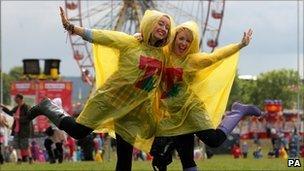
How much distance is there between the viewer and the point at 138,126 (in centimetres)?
931

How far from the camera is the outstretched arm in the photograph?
958cm

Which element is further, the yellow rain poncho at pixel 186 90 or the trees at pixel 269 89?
the trees at pixel 269 89

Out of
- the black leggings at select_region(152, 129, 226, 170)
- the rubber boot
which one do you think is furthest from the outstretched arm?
the rubber boot

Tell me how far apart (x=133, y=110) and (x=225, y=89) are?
181cm

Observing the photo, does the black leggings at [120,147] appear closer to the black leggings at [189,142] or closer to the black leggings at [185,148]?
the black leggings at [189,142]

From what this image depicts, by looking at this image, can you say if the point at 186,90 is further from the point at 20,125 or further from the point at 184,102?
the point at 20,125

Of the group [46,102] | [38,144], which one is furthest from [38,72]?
[46,102]

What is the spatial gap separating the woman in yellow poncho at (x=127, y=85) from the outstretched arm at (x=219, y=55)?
0.53 metres

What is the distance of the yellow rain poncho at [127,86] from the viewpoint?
9094mm

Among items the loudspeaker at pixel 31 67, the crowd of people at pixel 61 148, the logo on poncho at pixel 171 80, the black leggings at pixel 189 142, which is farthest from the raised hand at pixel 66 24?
the loudspeaker at pixel 31 67

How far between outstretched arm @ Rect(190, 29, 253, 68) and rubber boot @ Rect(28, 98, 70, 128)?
1.75 m

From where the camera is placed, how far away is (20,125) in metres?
18.8

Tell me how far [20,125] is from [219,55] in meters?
10.0

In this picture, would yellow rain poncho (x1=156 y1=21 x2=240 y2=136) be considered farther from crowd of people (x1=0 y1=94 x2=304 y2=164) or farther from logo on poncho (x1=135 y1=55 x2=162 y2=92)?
crowd of people (x1=0 y1=94 x2=304 y2=164)
